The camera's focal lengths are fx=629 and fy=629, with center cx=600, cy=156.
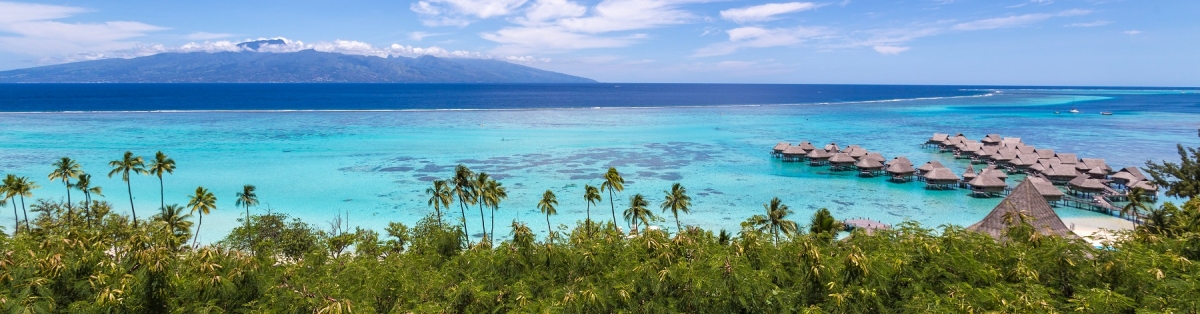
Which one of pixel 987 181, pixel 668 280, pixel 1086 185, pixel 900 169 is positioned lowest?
pixel 1086 185

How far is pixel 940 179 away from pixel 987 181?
2.45m

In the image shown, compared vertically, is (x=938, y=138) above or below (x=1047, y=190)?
above

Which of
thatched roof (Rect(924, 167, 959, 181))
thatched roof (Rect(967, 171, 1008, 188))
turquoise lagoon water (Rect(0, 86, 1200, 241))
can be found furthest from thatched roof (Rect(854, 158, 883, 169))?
thatched roof (Rect(967, 171, 1008, 188))

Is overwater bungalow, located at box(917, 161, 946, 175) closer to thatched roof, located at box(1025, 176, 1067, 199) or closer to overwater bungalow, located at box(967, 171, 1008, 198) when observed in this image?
overwater bungalow, located at box(967, 171, 1008, 198)

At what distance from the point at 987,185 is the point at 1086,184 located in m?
4.99

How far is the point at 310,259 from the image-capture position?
14.8 meters

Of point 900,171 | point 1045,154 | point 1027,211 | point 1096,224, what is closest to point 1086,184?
point 1096,224

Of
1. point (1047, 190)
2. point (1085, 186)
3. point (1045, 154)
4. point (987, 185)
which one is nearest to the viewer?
point (1047, 190)

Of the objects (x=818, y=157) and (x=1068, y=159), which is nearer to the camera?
(x=1068, y=159)

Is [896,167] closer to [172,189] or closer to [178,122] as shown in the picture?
[172,189]

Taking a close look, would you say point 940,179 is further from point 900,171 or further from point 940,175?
point 900,171

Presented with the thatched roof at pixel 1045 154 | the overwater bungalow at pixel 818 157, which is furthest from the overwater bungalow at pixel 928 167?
the thatched roof at pixel 1045 154

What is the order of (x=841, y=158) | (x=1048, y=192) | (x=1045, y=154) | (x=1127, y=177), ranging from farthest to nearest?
(x=841, y=158)
(x=1045, y=154)
(x=1127, y=177)
(x=1048, y=192)

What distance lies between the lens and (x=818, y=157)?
46906 mm
